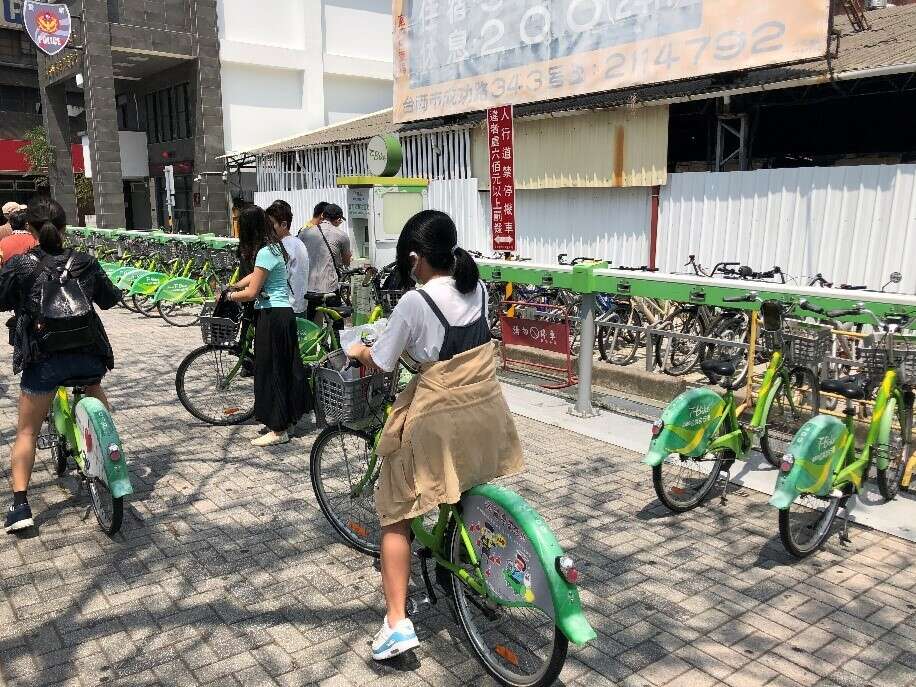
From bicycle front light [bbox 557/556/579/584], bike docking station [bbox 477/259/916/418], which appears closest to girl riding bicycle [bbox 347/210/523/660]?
bicycle front light [bbox 557/556/579/584]

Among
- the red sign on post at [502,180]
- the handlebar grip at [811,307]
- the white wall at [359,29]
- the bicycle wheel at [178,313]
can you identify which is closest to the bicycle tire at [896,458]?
the handlebar grip at [811,307]

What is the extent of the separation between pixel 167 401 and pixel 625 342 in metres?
4.69

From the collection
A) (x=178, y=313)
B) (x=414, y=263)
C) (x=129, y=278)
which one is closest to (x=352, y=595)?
(x=414, y=263)

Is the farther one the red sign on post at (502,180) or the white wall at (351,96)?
the white wall at (351,96)

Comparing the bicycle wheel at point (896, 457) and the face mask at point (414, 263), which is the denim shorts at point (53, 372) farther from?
the bicycle wheel at point (896, 457)

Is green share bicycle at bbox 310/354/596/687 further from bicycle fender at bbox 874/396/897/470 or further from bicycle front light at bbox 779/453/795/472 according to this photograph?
bicycle fender at bbox 874/396/897/470

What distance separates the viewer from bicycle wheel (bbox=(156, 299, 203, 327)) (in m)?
11.0

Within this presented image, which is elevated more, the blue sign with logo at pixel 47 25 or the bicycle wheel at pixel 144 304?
the blue sign with logo at pixel 47 25

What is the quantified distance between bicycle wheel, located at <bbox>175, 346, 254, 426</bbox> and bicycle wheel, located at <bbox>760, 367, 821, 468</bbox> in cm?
392

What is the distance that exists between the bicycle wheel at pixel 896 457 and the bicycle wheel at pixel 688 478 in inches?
36.7

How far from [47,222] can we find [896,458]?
16.9ft

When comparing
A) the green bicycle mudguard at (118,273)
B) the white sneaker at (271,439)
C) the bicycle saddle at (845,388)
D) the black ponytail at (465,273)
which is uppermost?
the black ponytail at (465,273)

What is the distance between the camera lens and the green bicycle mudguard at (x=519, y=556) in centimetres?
239

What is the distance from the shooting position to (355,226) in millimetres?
10664
